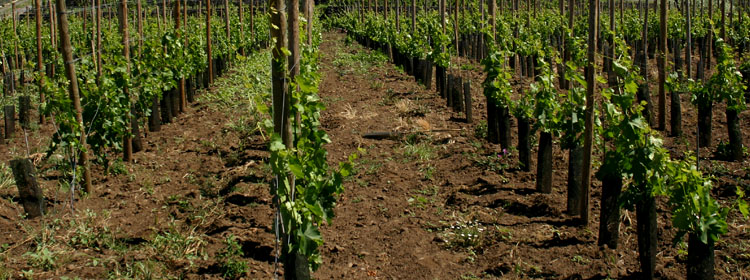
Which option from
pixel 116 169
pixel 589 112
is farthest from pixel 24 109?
pixel 589 112

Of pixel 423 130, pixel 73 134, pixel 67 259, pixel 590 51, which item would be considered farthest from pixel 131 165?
pixel 590 51

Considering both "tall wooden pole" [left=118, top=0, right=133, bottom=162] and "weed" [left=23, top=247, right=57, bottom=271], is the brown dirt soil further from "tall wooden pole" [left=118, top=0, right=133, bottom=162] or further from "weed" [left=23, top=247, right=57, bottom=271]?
"tall wooden pole" [left=118, top=0, right=133, bottom=162]

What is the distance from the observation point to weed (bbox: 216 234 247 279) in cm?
491

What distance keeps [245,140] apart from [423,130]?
8.74ft

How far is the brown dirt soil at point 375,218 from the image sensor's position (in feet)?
16.8

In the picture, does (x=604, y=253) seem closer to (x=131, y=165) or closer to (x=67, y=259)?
(x=67, y=259)

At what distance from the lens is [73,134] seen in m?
6.75

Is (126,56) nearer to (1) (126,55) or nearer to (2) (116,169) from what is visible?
(1) (126,55)

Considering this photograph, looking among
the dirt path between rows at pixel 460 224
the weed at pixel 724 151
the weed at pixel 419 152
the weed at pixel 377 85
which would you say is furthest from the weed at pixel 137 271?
the weed at pixel 377 85

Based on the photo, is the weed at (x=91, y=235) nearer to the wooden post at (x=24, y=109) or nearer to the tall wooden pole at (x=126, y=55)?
the tall wooden pole at (x=126, y=55)

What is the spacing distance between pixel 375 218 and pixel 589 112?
2.27 meters

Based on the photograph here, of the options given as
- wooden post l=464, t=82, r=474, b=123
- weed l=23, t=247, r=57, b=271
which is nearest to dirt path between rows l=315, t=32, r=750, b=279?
wooden post l=464, t=82, r=474, b=123

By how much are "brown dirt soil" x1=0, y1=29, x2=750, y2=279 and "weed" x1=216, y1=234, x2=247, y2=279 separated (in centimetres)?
7

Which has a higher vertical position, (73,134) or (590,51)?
(590,51)
